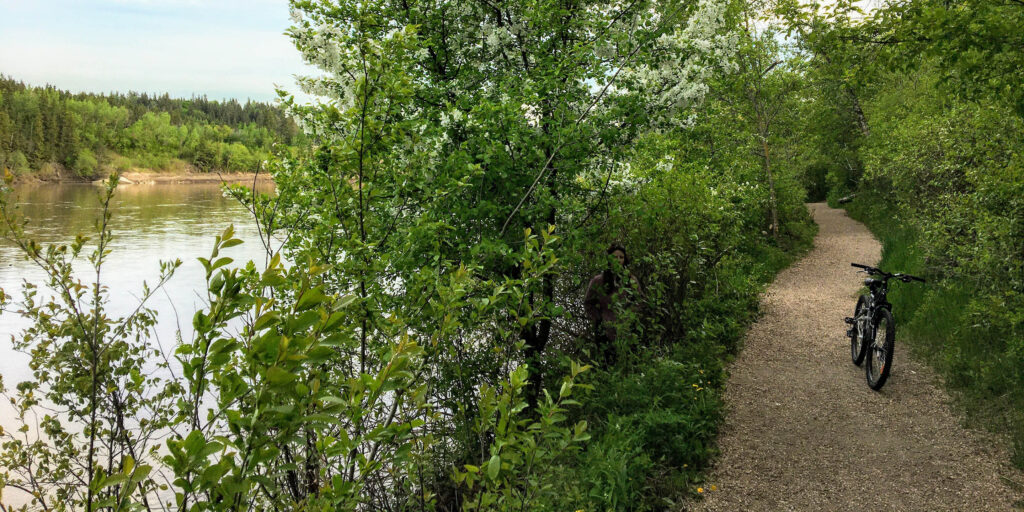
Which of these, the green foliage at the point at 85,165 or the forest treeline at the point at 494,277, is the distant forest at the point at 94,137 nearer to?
the green foliage at the point at 85,165

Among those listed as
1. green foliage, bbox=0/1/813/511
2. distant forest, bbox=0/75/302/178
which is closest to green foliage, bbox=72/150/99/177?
distant forest, bbox=0/75/302/178

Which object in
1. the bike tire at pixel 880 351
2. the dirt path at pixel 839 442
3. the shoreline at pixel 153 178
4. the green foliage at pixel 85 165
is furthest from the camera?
the green foliage at pixel 85 165

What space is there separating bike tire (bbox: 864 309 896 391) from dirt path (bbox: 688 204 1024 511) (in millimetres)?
148

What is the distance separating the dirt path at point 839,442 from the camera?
15.0ft

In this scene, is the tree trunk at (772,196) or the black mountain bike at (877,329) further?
the tree trunk at (772,196)

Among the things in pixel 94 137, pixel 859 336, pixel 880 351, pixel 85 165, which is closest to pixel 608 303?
pixel 880 351

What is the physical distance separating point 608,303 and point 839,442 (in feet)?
8.38

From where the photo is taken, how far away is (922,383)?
6.61 m

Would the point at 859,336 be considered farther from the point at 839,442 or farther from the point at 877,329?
the point at 839,442

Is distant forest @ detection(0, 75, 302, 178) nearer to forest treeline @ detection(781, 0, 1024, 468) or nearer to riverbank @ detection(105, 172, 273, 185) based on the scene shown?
riverbank @ detection(105, 172, 273, 185)

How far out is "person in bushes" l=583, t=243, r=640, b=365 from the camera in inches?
248

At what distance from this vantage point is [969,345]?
6953 mm

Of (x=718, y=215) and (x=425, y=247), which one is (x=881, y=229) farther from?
(x=425, y=247)

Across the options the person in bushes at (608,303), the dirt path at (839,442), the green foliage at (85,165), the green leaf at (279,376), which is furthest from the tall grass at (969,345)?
the green foliage at (85,165)
